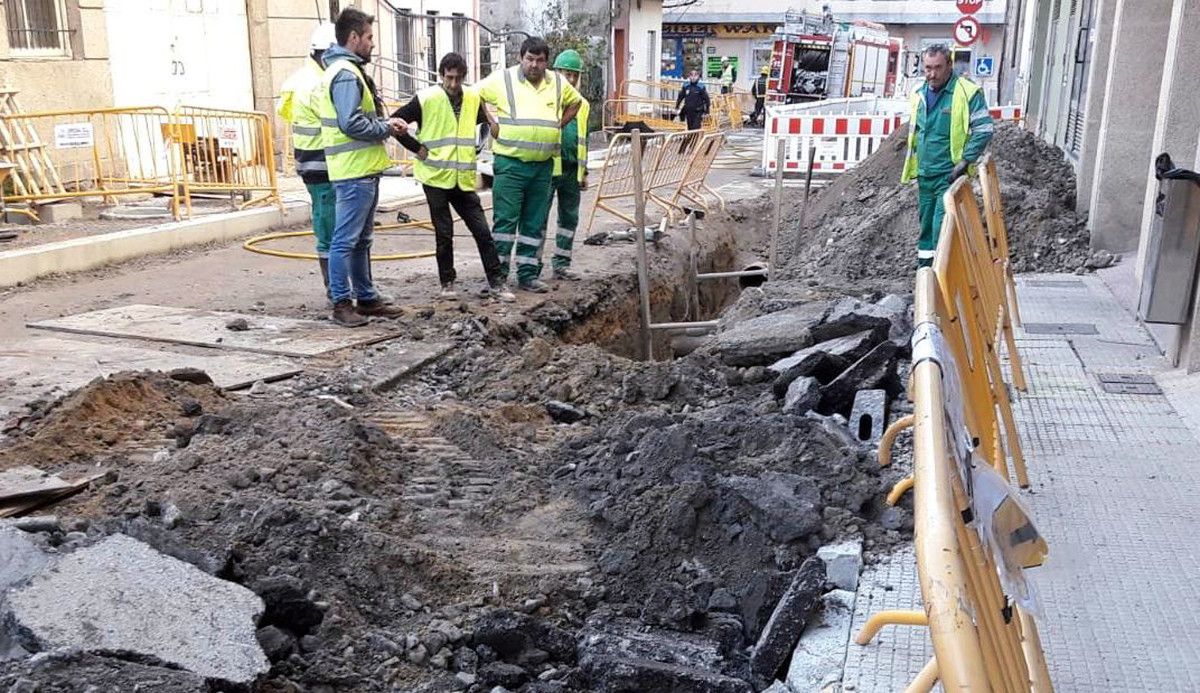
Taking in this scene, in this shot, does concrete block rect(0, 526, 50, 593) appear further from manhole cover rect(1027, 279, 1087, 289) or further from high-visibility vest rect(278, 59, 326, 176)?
manhole cover rect(1027, 279, 1087, 289)

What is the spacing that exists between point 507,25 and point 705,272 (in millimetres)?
20803

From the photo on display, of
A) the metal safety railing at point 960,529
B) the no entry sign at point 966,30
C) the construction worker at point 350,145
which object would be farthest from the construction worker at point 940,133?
the no entry sign at point 966,30

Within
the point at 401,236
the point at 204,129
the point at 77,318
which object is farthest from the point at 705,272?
the point at 77,318

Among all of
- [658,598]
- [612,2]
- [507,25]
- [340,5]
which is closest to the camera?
[658,598]

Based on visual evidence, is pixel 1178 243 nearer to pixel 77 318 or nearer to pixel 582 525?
pixel 582 525

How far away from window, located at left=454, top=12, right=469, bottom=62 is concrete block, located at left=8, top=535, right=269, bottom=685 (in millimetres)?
21878

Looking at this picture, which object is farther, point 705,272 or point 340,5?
point 340,5

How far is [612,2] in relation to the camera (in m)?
34.7

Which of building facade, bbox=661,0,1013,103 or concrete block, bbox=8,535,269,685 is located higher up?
building facade, bbox=661,0,1013,103

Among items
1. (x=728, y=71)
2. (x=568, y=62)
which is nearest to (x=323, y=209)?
(x=568, y=62)

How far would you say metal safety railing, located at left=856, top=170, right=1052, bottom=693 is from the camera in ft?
5.14

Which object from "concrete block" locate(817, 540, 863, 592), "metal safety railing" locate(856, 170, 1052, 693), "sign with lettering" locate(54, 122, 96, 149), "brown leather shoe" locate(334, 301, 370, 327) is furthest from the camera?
"sign with lettering" locate(54, 122, 96, 149)

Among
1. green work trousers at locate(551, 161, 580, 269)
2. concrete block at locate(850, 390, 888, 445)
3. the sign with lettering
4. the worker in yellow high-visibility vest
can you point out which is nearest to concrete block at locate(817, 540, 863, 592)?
concrete block at locate(850, 390, 888, 445)

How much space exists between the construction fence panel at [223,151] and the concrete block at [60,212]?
3.77ft
